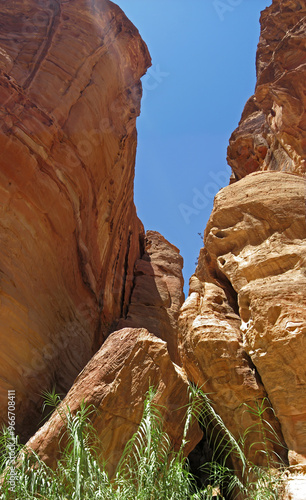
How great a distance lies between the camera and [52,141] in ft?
43.0

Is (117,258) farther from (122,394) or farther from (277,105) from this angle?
(122,394)

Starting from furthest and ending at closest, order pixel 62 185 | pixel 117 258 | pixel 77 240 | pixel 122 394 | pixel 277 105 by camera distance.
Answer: pixel 117 258 < pixel 277 105 < pixel 77 240 < pixel 62 185 < pixel 122 394

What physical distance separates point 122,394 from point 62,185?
720 cm

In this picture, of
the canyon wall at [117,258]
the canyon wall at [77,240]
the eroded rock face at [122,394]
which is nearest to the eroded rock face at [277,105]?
the canyon wall at [117,258]

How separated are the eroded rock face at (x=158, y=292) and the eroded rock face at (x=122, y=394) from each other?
6542 mm

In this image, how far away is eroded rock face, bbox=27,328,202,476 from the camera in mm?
7590

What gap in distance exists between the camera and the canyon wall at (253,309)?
7.52 meters

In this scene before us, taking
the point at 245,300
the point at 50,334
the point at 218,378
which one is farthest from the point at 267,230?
the point at 50,334

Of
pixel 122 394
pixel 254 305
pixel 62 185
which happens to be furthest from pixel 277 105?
pixel 122 394

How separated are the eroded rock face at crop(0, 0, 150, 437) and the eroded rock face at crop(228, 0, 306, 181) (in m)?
5.86

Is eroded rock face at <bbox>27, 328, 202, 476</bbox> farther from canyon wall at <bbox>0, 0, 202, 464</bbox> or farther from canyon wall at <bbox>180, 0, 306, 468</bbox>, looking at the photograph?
canyon wall at <bbox>180, 0, 306, 468</bbox>

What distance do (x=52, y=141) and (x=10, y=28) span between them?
731cm

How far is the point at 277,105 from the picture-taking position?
17.7 metres

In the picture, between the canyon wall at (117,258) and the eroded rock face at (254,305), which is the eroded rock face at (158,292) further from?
the eroded rock face at (254,305)
